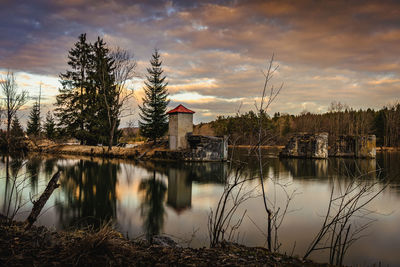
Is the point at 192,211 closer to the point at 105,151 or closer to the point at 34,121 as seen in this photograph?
the point at 105,151

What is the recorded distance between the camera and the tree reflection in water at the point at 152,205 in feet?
21.4

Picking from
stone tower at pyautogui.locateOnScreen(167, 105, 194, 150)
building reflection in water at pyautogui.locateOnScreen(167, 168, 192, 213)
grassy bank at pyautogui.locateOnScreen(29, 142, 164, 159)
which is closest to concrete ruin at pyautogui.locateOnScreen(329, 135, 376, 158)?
stone tower at pyautogui.locateOnScreen(167, 105, 194, 150)

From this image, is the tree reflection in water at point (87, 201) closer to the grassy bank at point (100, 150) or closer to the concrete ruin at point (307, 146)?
the grassy bank at point (100, 150)

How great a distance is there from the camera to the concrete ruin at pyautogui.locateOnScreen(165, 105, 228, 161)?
2473 cm

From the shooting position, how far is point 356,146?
3250cm

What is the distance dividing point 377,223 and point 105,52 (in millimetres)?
33893

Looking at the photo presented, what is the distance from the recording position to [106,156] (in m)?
29.0

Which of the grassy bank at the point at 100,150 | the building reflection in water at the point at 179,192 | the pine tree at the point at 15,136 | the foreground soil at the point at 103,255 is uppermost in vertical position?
the pine tree at the point at 15,136

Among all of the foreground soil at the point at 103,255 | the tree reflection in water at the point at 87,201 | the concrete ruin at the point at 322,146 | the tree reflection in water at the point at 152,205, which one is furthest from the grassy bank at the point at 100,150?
the foreground soil at the point at 103,255

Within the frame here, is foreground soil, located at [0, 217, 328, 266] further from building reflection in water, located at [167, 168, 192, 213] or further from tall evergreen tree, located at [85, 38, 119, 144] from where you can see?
tall evergreen tree, located at [85, 38, 119, 144]

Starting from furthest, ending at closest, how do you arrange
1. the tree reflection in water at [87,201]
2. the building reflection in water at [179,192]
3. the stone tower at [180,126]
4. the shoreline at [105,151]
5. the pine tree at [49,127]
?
the pine tree at [49,127] < the shoreline at [105,151] < the stone tower at [180,126] < the building reflection in water at [179,192] < the tree reflection in water at [87,201]

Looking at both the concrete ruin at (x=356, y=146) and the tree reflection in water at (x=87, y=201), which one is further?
the concrete ruin at (x=356, y=146)

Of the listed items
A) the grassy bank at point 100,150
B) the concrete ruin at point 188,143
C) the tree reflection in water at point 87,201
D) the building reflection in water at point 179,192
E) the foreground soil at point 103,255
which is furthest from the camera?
the grassy bank at point 100,150

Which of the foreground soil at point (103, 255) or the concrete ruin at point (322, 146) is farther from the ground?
the concrete ruin at point (322, 146)
